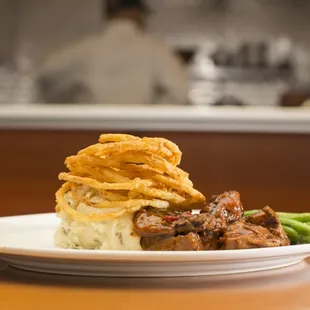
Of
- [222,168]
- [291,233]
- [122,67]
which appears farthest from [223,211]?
[122,67]

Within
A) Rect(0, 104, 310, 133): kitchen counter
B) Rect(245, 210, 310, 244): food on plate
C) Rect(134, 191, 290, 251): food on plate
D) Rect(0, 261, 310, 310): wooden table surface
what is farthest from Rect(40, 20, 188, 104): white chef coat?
Rect(0, 261, 310, 310): wooden table surface

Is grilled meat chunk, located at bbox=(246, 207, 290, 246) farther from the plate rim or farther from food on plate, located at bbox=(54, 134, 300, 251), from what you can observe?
the plate rim

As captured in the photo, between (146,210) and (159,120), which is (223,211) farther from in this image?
(159,120)

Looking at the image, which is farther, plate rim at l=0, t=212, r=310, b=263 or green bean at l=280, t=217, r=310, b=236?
green bean at l=280, t=217, r=310, b=236

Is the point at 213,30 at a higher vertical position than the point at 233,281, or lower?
higher

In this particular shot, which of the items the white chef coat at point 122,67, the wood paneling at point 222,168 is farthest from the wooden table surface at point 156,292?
the white chef coat at point 122,67

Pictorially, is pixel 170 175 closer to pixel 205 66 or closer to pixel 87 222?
pixel 87 222

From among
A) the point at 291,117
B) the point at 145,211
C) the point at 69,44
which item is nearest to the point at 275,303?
the point at 145,211
